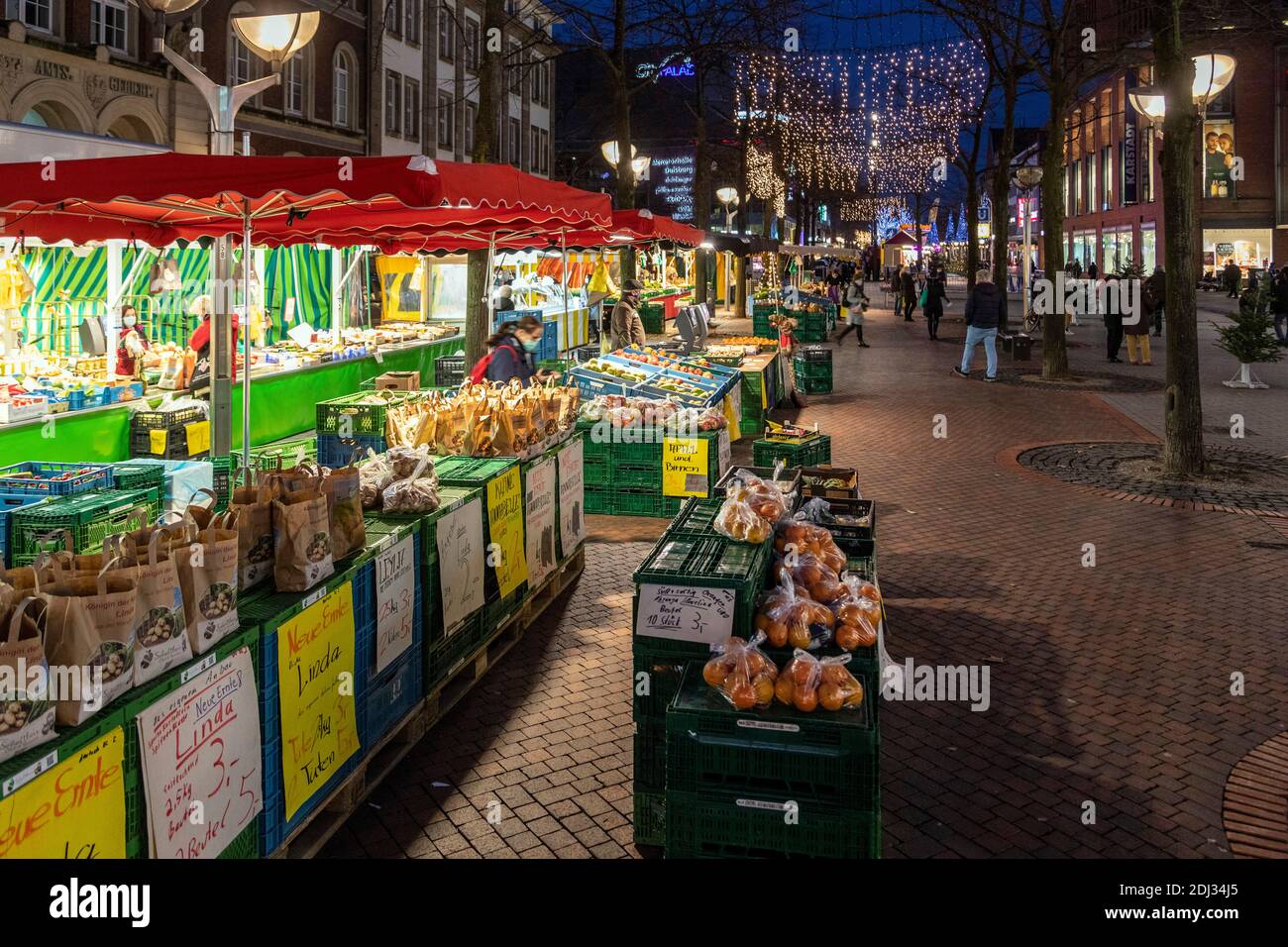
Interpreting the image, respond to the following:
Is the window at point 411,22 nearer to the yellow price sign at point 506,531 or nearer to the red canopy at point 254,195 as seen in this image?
the red canopy at point 254,195

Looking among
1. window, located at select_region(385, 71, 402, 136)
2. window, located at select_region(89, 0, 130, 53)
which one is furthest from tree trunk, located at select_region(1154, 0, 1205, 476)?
window, located at select_region(385, 71, 402, 136)

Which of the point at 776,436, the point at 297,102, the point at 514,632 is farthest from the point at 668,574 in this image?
the point at 297,102

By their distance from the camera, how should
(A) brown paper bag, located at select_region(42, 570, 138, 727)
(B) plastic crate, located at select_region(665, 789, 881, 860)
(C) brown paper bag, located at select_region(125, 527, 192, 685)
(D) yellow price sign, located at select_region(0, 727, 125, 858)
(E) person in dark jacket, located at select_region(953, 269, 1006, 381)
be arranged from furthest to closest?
1. (E) person in dark jacket, located at select_region(953, 269, 1006, 381)
2. (B) plastic crate, located at select_region(665, 789, 881, 860)
3. (C) brown paper bag, located at select_region(125, 527, 192, 685)
4. (A) brown paper bag, located at select_region(42, 570, 138, 727)
5. (D) yellow price sign, located at select_region(0, 727, 125, 858)

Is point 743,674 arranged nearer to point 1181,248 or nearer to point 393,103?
point 1181,248

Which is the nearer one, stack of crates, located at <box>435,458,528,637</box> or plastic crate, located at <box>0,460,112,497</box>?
stack of crates, located at <box>435,458,528,637</box>

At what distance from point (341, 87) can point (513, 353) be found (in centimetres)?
2434

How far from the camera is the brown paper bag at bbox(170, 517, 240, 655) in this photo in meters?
3.82

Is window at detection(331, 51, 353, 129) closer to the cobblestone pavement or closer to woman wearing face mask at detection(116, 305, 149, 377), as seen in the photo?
woman wearing face mask at detection(116, 305, 149, 377)

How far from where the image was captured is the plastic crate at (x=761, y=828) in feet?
12.4

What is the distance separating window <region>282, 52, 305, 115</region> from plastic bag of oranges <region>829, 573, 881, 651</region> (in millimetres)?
27409

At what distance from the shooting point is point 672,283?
48.0m

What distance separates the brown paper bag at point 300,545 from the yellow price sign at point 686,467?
5868 millimetres

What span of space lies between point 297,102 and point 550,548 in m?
25.7

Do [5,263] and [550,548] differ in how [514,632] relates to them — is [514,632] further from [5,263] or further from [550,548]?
[5,263]
